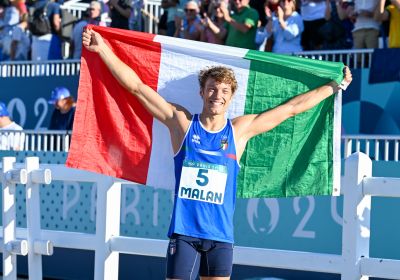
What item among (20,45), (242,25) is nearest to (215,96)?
(242,25)

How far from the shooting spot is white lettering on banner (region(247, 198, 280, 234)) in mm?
9391

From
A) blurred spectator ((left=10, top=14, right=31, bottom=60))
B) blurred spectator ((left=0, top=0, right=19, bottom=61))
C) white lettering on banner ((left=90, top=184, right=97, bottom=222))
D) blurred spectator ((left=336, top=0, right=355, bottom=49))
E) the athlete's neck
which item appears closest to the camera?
the athlete's neck

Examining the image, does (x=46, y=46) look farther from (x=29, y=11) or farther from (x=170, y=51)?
(x=170, y=51)

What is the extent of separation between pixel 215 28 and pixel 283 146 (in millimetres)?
6194

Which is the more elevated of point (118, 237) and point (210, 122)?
point (210, 122)

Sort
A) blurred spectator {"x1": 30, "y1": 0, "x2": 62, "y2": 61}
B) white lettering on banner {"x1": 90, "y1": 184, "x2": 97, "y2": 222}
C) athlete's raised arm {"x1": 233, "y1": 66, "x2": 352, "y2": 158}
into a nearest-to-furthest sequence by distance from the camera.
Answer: athlete's raised arm {"x1": 233, "y1": 66, "x2": 352, "y2": 158} < white lettering on banner {"x1": 90, "y1": 184, "x2": 97, "y2": 222} < blurred spectator {"x1": 30, "y1": 0, "x2": 62, "y2": 61}

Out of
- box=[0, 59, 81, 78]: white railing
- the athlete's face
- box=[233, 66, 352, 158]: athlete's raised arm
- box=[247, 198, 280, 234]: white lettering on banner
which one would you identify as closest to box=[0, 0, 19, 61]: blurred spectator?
box=[0, 59, 81, 78]: white railing

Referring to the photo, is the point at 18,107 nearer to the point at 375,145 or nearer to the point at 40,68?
the point at 40,68

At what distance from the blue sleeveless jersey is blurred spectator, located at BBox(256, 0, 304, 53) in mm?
6161

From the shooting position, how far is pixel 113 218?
7625mm

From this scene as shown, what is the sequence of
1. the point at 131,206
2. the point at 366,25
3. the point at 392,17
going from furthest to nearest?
1. the point at 366,25
2. the point at 392,17
3. the point at 131,206

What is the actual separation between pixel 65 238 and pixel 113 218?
520 millimetres

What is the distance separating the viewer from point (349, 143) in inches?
348

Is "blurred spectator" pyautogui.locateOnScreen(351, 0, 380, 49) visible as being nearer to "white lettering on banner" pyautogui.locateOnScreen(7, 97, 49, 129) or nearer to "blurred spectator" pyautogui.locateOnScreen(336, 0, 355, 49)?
"blurred spectator" pyautogui.locateOnScreen(336, 0, 355, 49)
